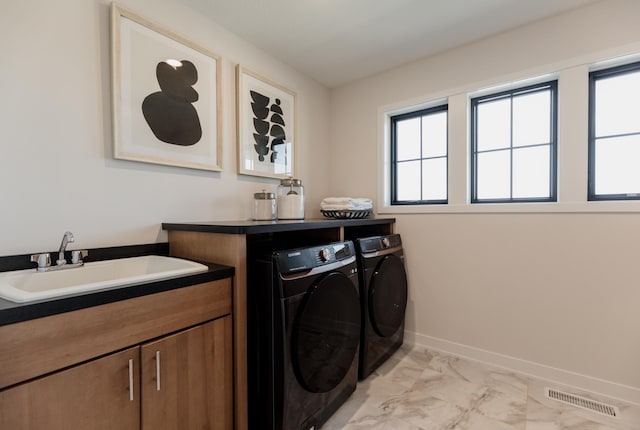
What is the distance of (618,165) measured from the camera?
1.73 meters

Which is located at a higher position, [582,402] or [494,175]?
[494,175]

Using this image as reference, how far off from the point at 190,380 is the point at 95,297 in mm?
495

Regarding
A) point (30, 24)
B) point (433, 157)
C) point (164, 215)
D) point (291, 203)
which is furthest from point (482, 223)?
point (30, 24)

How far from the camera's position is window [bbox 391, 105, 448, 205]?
94.0 inches

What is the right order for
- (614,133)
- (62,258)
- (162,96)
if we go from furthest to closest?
(614,133) → (162,96) → (62,258)

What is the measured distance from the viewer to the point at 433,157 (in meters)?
2.43

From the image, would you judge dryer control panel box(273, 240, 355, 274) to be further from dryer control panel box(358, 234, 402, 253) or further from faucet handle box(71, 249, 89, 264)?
faucet handle box(71, 249, 89, 264)

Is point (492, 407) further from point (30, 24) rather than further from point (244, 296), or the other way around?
point (30, 24)

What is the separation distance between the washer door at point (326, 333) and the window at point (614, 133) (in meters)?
1.66

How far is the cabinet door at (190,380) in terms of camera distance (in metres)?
1.02

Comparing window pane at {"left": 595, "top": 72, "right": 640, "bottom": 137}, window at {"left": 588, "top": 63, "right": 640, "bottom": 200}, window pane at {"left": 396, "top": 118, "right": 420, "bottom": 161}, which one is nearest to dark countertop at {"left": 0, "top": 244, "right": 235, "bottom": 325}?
window pane at {"left": 396, "top": 118, "right": 420, "bottom": 161}

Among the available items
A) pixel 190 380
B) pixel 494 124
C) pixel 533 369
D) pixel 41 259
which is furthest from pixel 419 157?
pixel 41 259

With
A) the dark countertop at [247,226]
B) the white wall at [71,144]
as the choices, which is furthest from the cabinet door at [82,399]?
the white wall at [71,144]

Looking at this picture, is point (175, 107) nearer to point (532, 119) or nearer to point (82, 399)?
point (82, 399)
